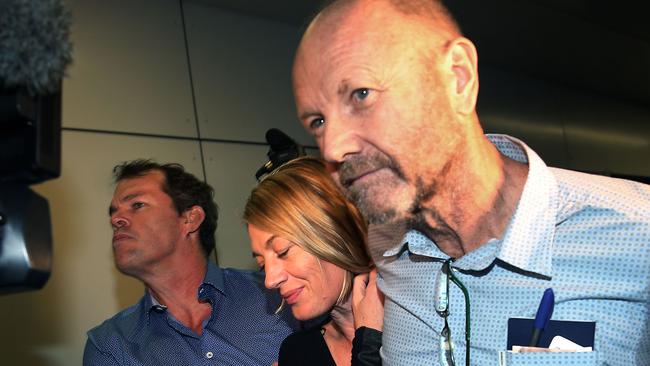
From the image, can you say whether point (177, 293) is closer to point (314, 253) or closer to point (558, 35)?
point (314, 253)

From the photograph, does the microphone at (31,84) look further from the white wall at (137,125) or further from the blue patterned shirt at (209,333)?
the white wall at (137,125)

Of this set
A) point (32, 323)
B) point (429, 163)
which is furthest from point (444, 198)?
point (32, 323)

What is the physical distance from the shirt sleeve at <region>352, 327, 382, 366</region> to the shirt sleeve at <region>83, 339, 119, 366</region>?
3.58ft

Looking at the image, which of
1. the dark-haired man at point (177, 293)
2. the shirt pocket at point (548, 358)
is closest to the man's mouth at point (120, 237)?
the dark-haired man at point (177, 293)

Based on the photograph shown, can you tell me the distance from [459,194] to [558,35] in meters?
3.69

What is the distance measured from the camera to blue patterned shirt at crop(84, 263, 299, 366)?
2164mm

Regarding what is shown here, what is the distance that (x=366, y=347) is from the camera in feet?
4.79

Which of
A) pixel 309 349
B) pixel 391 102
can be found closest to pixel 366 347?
pixel 309 349

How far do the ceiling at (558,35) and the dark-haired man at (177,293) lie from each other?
1.24m

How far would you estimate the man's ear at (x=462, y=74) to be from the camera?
113cm

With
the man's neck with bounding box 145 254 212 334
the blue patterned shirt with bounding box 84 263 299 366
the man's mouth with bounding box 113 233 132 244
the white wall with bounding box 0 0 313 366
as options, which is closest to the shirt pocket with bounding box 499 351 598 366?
the blue patterned shirt with bounding box 84 263 299 366

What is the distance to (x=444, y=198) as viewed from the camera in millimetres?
1138

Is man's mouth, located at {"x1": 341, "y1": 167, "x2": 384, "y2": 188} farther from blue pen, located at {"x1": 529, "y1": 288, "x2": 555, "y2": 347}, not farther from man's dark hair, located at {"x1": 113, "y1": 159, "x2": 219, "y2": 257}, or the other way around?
man's dark hair, located at {"x1": 113, "y1": 159, "x2": 219, "y2": 257}

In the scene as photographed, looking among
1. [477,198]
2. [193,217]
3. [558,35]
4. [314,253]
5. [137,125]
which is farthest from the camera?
[558,35]
